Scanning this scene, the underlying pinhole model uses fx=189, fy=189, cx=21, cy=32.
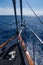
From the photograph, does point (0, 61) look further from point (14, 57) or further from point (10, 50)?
point (10, 50)

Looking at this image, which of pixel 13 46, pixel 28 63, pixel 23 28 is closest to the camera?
pixel 28 63

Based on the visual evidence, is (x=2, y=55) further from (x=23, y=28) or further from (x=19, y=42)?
(x=23, y=28)

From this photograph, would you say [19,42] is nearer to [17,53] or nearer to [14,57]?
[17,53]

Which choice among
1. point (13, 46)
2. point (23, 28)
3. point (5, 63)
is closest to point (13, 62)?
point (5, 63)

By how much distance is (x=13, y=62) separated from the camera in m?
3.64

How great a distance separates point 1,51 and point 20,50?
0.45m

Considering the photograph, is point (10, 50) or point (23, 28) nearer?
point (10, 50)

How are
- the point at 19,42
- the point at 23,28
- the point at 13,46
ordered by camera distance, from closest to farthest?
the point at 13,46
the point at 19,42
the point at 23,28

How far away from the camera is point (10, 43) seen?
518 centimetres

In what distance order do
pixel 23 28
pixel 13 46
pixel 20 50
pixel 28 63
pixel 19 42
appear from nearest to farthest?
pixel 28 63
pixel 20 50
pixel 13 46
pixel 19 42
pixel 23 28

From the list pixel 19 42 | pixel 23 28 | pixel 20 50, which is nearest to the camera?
pixel 20 50

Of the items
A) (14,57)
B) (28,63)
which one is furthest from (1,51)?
(28,63)

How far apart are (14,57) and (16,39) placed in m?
1.71

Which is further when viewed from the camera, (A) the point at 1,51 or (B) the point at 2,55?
(A) the point at 1,51
